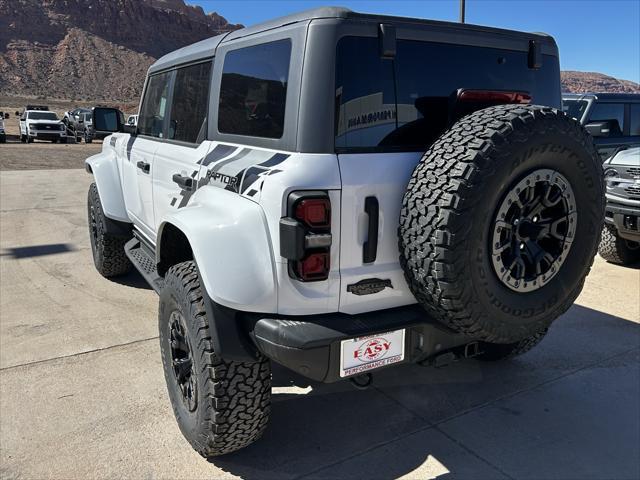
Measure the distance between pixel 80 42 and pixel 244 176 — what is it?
104 meters

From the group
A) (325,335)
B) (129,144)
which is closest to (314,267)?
(325,335)

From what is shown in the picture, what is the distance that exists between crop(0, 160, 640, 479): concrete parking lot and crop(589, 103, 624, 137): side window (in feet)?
16.1

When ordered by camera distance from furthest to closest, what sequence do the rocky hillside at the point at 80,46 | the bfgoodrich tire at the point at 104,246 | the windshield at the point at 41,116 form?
1. the rocky hillside at the point at 80,46
2. the windshield at the point at 41,116
3. the bfgoodrich tire at the point at 104,246

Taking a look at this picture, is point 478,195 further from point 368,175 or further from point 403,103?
point 403,103

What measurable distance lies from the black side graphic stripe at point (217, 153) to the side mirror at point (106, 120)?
2.24 metres

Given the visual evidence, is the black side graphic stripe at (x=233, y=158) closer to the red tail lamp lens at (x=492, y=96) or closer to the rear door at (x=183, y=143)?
the rear door at (x=183, y=143)

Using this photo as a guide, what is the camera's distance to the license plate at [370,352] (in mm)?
2168

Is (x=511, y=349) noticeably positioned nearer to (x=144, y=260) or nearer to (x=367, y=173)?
(x=367, y=173)

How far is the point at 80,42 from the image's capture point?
9206 centimetres

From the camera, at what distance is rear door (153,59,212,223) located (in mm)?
2951

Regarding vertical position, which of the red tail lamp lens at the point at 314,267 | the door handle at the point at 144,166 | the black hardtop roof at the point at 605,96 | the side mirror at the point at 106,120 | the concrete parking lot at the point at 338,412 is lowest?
the concrete parking lot at the point at 338,412

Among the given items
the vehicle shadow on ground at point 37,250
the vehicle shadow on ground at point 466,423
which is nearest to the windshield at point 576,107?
the vehicle shadow on ground at point 466,423

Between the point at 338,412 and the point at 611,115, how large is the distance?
7.83 metres

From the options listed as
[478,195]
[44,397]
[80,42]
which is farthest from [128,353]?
[80,42]
